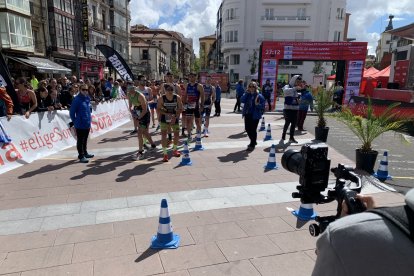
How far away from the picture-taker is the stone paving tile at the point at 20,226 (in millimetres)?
3945

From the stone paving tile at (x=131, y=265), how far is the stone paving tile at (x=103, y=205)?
1.43 metres

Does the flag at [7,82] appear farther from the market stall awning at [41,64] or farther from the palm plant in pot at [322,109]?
the market stall awning at [41,64]

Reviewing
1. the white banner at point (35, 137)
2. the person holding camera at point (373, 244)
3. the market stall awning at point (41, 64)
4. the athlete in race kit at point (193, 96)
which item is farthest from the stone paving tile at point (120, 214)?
the market stall awning at point (41, 64)

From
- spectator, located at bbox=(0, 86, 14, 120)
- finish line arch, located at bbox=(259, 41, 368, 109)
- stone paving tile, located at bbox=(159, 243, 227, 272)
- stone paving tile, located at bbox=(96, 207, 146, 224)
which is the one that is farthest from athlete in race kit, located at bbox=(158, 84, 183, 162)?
finish line arch, located at bbox=(259, 41, 368, 109)

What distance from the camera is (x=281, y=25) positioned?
173 ft

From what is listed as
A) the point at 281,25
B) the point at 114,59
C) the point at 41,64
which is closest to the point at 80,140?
the point at 114,59

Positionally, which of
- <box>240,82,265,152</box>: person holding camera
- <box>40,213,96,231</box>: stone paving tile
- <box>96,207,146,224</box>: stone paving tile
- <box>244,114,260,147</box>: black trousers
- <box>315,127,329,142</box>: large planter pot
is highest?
<box>240,82,265,152</box>: person holding camera

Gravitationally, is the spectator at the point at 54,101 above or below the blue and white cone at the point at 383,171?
above

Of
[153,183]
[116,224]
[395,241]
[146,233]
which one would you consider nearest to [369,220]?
[395,241]

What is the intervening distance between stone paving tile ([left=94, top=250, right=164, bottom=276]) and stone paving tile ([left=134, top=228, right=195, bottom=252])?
0.17 m

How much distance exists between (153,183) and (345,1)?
58943 mm

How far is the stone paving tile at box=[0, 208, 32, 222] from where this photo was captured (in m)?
4.30

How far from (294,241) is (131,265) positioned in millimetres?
1946

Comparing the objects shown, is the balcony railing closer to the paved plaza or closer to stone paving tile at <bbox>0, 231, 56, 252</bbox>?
the paved plaza
